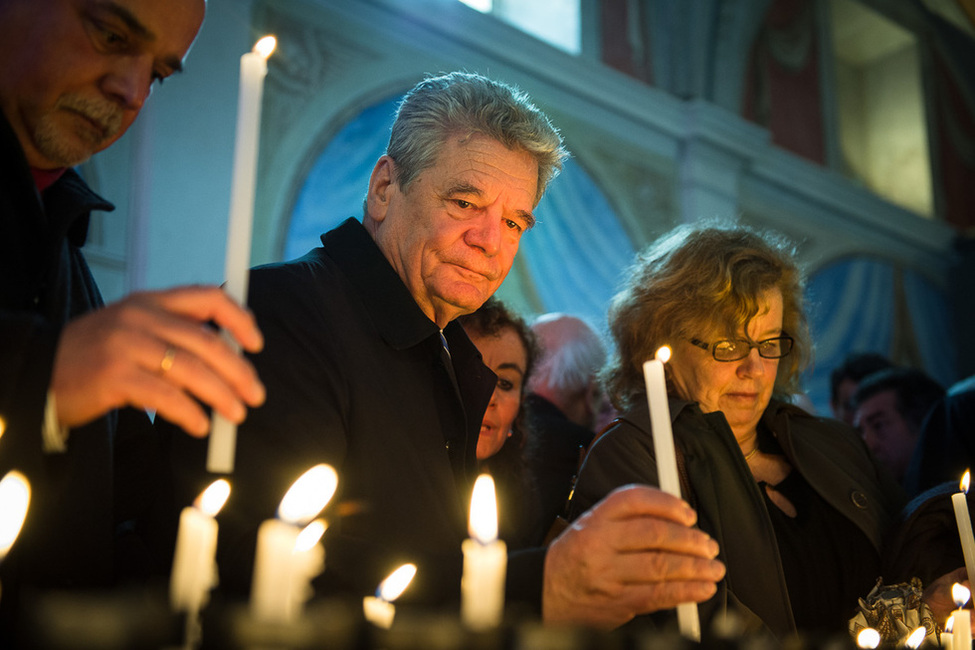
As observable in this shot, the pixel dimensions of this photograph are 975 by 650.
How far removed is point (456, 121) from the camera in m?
2.01

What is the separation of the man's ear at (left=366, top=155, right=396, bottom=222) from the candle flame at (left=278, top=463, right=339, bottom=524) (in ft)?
4.00

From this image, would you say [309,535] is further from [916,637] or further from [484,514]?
[916,637]

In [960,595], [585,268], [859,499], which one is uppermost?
[585,268]

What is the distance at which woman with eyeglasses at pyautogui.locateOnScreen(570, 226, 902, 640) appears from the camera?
206 cm

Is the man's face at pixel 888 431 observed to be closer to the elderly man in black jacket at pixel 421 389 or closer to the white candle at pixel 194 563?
the elderly man in black jacket at pixel 421 389

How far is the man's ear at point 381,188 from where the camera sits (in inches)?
81.4

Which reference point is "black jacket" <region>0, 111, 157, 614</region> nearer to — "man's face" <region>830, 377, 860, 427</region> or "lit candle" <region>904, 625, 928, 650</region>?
"lit candle" <region>904, 625, 928, 650</region>

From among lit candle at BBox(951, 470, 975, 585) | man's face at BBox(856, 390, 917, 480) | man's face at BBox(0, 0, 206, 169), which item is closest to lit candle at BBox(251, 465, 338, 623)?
man's face at BBox(0, 0, 206, 169)

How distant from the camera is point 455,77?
83.3 inches

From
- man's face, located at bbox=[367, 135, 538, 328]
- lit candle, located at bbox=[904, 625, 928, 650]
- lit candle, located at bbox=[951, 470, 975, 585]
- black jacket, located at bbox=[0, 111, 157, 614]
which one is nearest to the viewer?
black jacket, located at bbox=[0, 111, 157, 614]

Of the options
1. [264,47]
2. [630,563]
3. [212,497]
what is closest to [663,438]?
[630,563]

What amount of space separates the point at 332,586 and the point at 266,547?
0.46 metres

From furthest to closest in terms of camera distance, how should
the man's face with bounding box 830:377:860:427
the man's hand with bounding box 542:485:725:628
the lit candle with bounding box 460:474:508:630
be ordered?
the man's face with bounding box 830:377:860:427, the man's hand with bounding box 542:485:725:628, the lit candle with bounding box 460:474:508:630

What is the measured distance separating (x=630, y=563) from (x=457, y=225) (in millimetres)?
1029
